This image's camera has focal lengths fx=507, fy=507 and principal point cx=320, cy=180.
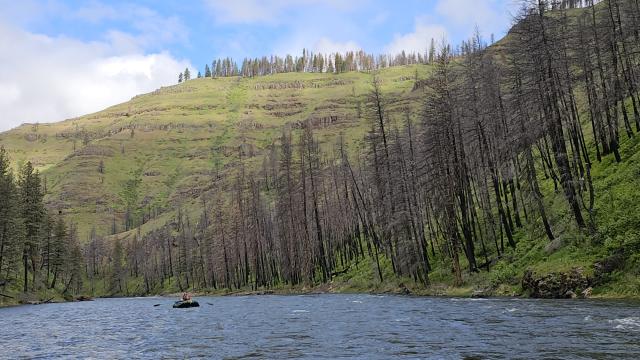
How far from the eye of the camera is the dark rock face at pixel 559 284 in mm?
31391

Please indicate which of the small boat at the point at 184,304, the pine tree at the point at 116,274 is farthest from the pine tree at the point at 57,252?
the pine tree at the point at 116,274

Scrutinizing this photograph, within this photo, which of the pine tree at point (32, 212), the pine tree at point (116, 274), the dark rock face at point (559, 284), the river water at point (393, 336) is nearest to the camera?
the river water at point (393, 336)

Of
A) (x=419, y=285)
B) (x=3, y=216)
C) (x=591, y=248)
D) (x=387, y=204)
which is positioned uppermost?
(x=3, y=216)

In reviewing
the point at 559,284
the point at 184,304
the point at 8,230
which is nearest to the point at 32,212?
the point at 8,230

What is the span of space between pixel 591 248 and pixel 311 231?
6236 cm

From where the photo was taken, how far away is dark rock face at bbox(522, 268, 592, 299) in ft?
103

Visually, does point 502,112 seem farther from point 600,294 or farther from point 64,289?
point 64,289

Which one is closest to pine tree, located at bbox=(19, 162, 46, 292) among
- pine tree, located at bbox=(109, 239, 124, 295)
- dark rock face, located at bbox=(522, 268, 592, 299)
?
dark rock face, located at bbox=(522, 268, 592, 299)

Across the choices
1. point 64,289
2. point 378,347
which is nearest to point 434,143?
point 378,347

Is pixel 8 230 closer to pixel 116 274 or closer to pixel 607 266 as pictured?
pixel 607 266

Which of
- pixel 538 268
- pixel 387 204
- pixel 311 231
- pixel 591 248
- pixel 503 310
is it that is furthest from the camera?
pixel 311 231

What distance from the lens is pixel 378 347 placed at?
62.6 ft

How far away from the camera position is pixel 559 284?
32.6m

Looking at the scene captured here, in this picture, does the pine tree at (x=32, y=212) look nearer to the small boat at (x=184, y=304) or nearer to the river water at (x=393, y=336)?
the small boat at (x=184, y=304)
